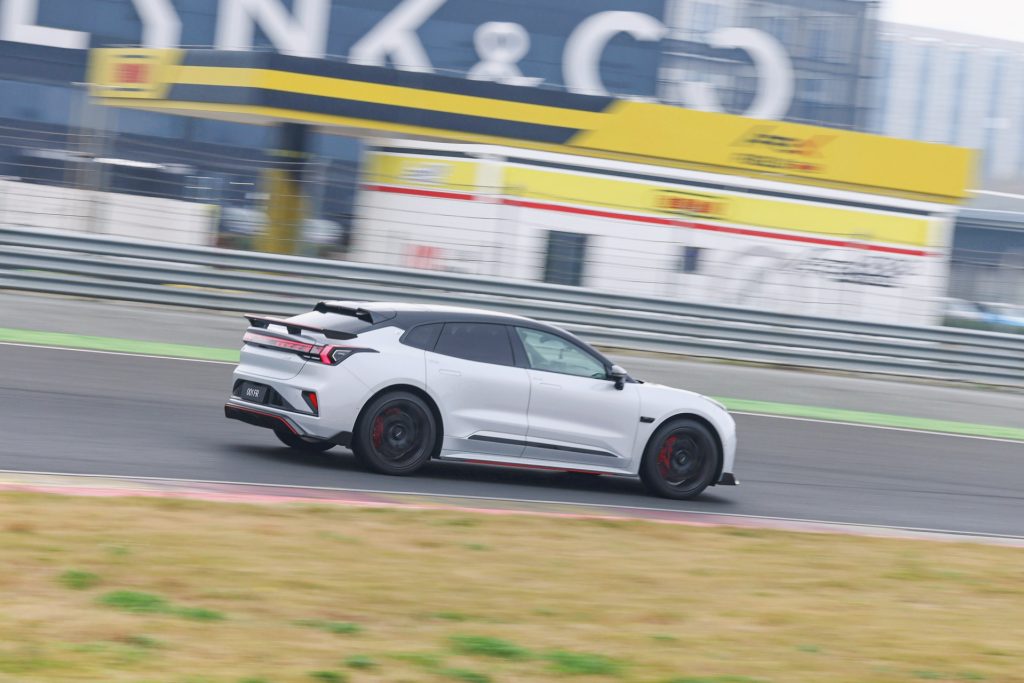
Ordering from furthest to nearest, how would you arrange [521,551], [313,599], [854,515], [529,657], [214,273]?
[214,273]
[854,515]
[521,551]
[313,599]
[529,657]

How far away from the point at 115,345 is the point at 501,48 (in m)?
45.2

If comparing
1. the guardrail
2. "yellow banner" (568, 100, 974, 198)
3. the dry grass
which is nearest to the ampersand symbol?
"yellow banner" (568, 100, 974, 198)

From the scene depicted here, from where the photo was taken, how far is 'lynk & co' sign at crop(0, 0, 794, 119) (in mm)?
52875

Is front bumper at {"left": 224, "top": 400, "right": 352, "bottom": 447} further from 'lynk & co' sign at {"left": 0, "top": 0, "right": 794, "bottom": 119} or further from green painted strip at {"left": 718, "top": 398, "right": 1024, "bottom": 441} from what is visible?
'lynk & co' sign at {"left": 0, "top": 0, "right": 794, "bottom": 119}

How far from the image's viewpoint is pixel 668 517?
381 inches

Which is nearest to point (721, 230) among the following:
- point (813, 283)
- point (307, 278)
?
point (813, 283)

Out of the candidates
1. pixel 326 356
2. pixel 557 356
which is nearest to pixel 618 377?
pixel 557 356

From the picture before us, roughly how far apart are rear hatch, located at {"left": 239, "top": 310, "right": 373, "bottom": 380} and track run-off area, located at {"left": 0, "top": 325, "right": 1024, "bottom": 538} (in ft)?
2.41

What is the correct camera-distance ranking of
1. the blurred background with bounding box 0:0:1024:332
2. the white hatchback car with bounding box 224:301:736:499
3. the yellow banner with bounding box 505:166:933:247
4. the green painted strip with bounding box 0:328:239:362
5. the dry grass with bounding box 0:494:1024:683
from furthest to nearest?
the yellow banner with bounding box 505:166:933:247, the blurred background with bounding box 0:0:1024:332, the green painted strip with bounding box 0:328:239:362, the white hatchback car with bounding box 224:301:736:499, the dry grass with bounding box 0:494:1024:683

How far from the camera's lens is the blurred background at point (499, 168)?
2075 cm

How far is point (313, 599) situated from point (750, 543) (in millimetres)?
3563

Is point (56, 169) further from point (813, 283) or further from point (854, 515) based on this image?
point (854, 515)

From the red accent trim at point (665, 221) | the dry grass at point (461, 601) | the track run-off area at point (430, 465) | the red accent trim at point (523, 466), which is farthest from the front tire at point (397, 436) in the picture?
the red accent trim at point (665, 221)

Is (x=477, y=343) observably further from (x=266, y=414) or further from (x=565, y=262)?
(x=565, y=262)
